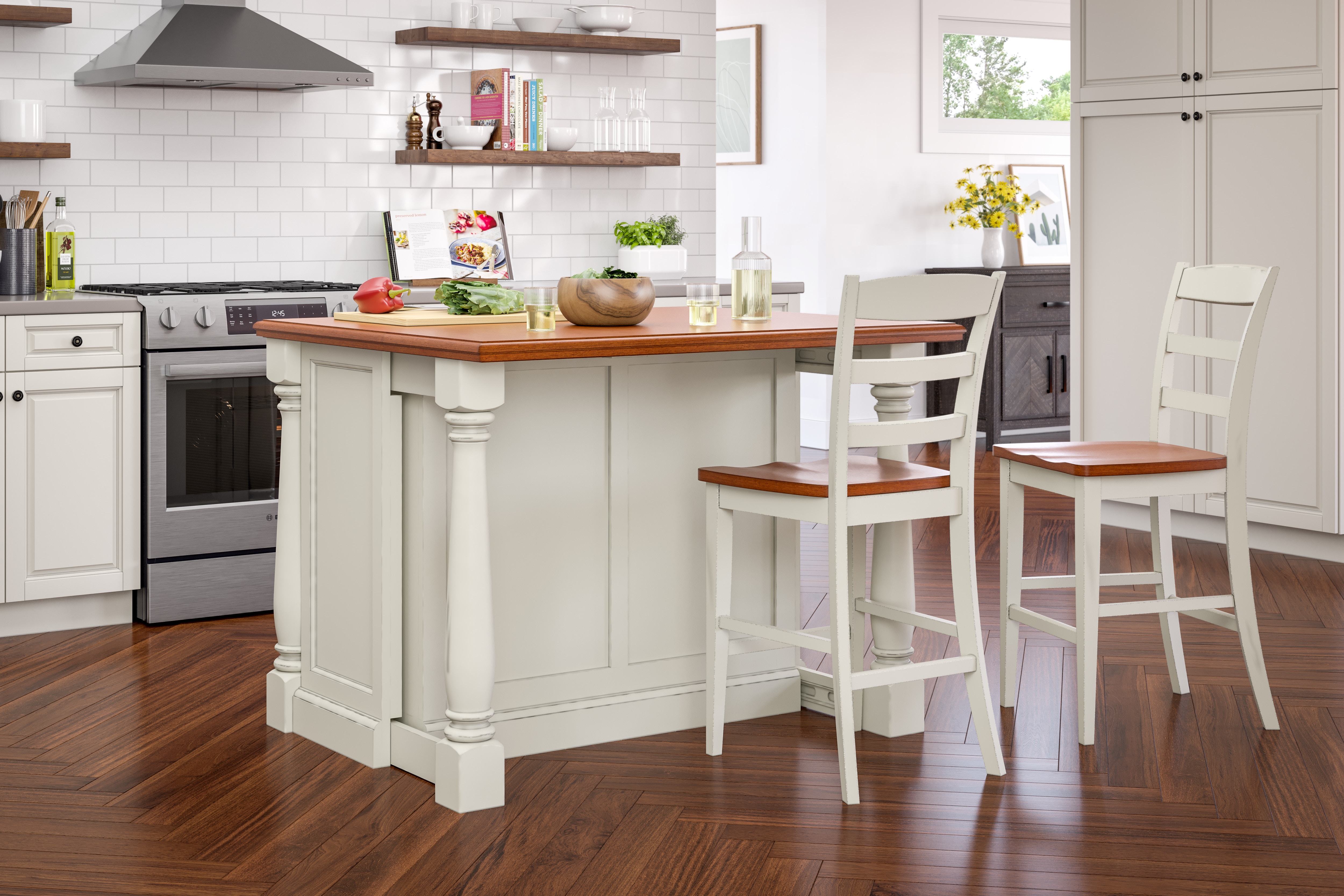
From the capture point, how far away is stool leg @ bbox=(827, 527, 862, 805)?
2898 mm

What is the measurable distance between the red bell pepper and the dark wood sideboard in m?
4.70

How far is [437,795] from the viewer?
296 cm

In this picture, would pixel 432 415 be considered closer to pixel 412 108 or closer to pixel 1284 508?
pixel 412 108

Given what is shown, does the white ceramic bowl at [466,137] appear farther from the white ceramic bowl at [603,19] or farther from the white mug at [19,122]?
the white mug at [19,122]

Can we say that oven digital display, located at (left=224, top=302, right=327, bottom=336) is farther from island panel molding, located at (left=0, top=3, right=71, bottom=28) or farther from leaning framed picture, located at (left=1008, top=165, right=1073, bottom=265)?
leaning framed picture, located at (left=1008, top=165, right=1073, bottom=265)

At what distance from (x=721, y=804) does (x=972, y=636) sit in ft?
2.02

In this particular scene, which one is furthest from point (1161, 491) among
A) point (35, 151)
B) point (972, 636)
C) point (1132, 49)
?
point (35, 151)

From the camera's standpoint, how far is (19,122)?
15.3 feet

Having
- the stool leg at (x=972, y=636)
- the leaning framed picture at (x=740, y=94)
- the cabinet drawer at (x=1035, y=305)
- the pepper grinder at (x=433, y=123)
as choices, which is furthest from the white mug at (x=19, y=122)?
the cabinet drawer at (x=1035, y=305)

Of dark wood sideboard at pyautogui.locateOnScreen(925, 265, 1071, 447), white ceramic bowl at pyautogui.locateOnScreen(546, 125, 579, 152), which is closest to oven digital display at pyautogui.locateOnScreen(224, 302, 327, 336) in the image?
white ceramic bowl at pyautogui.locateOnScreen(546, 125, 579, 152)

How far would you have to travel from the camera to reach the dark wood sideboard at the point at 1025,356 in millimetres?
7797

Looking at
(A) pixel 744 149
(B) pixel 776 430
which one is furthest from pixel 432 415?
(A) pixel 744 149

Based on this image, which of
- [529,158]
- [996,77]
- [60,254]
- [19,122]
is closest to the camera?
[19,122]

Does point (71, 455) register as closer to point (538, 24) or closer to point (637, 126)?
point (538, 24)
